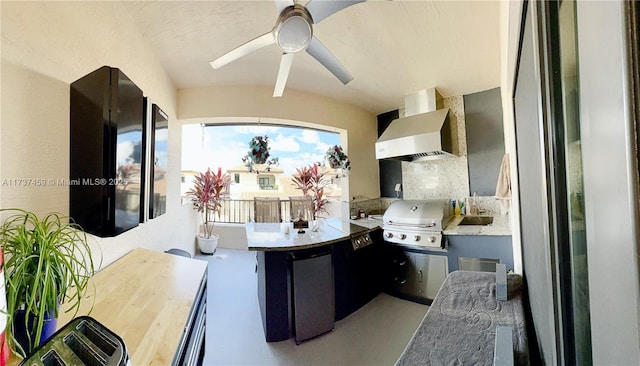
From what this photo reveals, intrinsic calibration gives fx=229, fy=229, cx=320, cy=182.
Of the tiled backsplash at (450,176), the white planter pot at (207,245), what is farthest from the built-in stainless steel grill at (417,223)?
the white planter pot at (207,245)

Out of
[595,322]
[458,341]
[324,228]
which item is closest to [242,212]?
[324,228]

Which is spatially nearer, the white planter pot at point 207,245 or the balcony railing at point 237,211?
the white planter pot at point 207,245

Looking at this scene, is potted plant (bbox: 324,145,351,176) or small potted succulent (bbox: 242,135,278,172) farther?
potted plant (bbox: 324,145,351,176)

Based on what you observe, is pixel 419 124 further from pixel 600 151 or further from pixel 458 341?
pixel 600 151

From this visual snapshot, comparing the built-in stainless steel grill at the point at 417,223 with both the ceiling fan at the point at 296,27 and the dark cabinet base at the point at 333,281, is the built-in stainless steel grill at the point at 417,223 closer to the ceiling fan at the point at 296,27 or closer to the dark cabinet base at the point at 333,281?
the dark cabinet base at the point at 333,281

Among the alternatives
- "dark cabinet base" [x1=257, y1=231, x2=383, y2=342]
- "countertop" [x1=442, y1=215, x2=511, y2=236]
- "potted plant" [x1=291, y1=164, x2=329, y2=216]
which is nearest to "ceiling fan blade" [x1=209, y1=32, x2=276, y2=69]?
"dark cabinet base" [x1=257, y1=231, x2=383, y2=342]

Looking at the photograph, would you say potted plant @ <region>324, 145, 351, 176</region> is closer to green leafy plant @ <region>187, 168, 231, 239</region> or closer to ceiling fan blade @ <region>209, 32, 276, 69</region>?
ceiling fan blade @ <region>209, 32, 276, 69</region>

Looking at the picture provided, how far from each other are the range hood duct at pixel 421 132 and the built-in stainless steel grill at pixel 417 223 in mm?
694

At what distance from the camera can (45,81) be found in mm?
1068

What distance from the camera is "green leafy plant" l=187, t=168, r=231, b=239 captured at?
14.3 feet

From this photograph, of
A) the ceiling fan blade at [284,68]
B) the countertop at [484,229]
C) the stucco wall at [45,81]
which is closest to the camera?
the stucco wall at [45,81]

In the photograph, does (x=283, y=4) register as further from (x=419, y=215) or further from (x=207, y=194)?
(x=207, y=194)

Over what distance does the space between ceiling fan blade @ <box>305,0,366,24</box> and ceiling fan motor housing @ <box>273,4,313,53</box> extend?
5cm

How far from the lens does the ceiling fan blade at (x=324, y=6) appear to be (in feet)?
4.70
